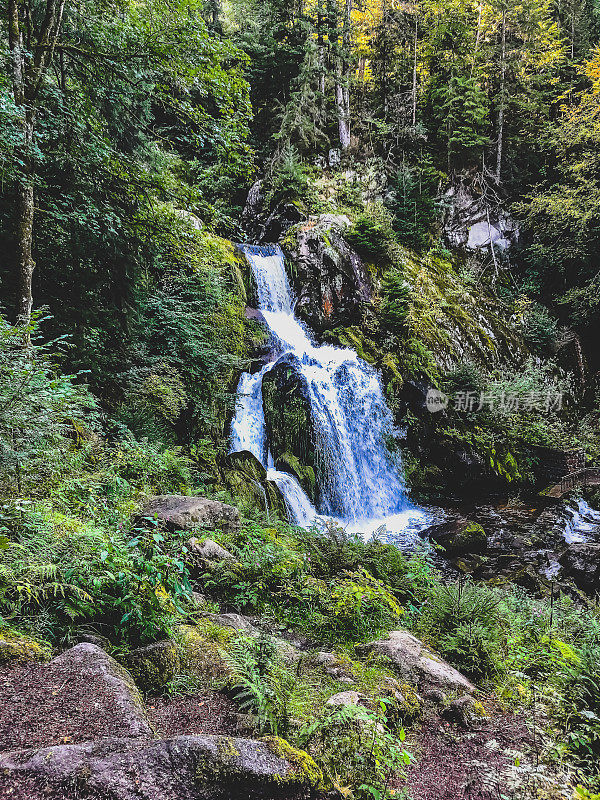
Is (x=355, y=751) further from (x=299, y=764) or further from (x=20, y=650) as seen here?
(x=20, y=650)

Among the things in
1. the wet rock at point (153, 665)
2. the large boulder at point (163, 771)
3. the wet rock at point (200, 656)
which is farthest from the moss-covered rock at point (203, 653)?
the large boulder at point (163, 771)

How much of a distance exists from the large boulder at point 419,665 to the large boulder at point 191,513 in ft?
7.66

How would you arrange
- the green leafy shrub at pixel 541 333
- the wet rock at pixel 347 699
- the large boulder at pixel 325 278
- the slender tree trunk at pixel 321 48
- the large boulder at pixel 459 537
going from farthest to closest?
the slender tree trunk at pixel 321 48 < the green leafy shrub at pixel 541 333 < the large boulder at pixel 325 278 < the large boulder at pixel 459 537 < the wet rock at pixel 347 699

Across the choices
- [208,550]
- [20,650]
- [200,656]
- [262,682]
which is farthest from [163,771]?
[208,550]

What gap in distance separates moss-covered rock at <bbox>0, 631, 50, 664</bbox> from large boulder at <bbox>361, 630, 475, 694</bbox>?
286 cm

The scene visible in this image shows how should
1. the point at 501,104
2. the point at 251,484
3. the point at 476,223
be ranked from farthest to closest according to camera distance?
the point at 476,223 → the point at 501,104 → the point at 251,484

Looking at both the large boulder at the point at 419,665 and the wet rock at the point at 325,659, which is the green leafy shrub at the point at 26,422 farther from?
the large boulder at the point at 419,665

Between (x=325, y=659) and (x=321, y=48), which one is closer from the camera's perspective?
(x=325, y=659)

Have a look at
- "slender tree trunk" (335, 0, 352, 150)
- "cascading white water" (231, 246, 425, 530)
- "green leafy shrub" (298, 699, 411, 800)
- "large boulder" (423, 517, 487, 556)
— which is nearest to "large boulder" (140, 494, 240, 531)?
"green leafy shrub" (298, 699, 411, 800)

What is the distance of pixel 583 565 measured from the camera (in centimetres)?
959

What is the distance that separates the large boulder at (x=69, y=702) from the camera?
1.87 metres

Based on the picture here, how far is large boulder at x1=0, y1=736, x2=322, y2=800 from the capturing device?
59.2 inches

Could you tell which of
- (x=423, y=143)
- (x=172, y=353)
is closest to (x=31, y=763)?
(x=172, y=353)

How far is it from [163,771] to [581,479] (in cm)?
1536
